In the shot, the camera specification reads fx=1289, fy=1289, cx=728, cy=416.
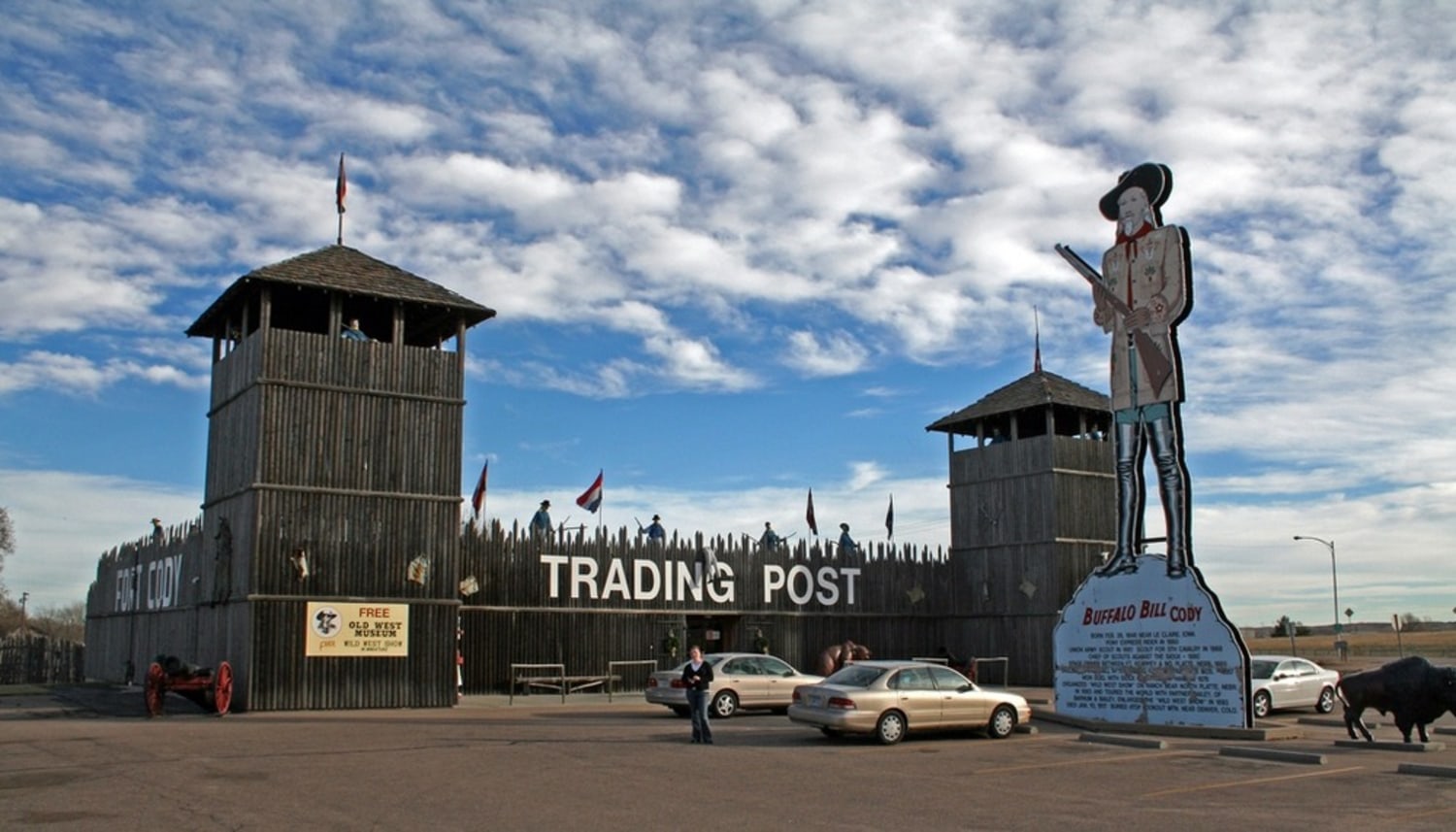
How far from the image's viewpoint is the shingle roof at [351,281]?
84.3 feet

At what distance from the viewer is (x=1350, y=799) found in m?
12.8

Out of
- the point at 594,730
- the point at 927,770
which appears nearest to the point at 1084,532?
the point at 594,730

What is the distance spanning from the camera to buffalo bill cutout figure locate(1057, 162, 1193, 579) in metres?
21.1

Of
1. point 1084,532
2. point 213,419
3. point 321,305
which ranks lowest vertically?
point 1084,532

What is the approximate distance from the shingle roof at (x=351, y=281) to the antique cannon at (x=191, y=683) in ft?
24.6

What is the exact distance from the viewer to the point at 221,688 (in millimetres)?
23172

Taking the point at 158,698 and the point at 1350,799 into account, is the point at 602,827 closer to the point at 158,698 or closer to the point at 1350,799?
the point at 1350,799

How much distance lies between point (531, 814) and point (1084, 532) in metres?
27.1

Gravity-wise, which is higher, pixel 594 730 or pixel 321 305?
pixel 321 305

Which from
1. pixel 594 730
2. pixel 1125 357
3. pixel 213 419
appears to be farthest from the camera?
pixel 213 419

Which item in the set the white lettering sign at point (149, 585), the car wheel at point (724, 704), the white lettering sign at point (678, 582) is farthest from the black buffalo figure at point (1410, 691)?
the white lettering sign at point (149, 585)

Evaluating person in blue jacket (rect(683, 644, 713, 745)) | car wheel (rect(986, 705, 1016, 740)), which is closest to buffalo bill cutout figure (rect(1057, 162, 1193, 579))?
car wheel (rect(986, 705, 1016, 740))

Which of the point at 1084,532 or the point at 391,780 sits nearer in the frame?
the point at 391,780

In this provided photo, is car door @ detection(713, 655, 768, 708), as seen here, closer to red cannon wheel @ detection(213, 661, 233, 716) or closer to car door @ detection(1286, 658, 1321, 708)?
red cannon wheel @ detection(213, 661, 233, 716)
